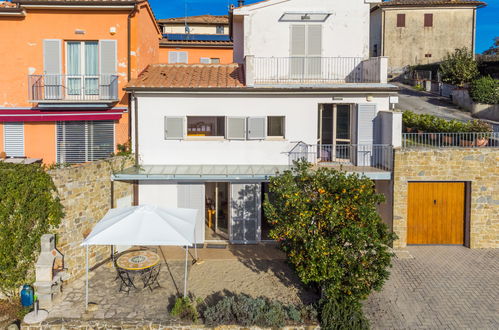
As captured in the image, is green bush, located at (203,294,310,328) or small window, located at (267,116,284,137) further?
small window, located at (267,116,284,137)

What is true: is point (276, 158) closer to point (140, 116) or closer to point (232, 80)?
point (232, 80)

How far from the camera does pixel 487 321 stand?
12.7m

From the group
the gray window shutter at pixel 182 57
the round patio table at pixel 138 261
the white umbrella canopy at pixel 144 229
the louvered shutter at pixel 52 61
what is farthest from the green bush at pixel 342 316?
the gray window shutter at pixel 182 57

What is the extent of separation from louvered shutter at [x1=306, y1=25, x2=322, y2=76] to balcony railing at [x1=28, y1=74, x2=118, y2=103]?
32.5 feet

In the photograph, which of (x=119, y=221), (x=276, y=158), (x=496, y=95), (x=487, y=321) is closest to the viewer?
(x=487, y=321)

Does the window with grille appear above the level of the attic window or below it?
below

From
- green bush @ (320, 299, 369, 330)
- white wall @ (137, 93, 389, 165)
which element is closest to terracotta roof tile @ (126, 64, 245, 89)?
white wall @ (137, 93, 389, 165)

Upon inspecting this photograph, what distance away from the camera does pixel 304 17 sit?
830 inches

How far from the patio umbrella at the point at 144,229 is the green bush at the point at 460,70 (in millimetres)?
31725

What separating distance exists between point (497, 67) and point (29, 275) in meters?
42.9

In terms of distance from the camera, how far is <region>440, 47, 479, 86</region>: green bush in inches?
1409

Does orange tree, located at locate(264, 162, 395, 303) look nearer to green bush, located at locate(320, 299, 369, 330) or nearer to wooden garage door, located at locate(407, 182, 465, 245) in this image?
green bush, located at locate(320, 299, 369, 330)

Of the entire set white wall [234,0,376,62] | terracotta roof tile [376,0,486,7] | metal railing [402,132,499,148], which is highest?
terracotta roof tile [376,0,486,7]

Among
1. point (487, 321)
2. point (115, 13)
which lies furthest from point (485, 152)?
point (115, 13)
